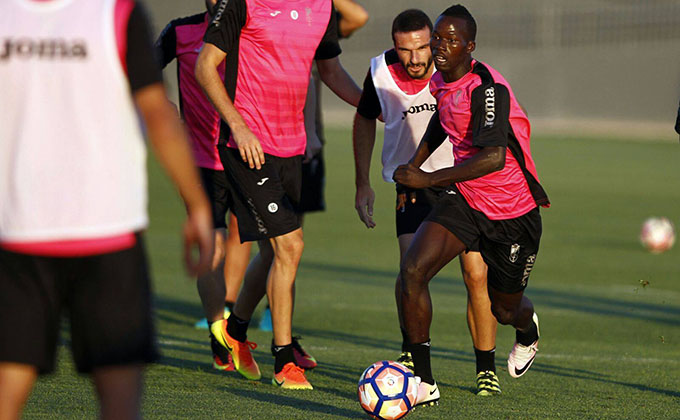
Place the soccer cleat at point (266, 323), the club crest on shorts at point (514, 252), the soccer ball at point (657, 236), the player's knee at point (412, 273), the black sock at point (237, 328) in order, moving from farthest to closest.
Answer: the soccer ball at point (657, 236)
the soccer cleat at point (266, 323)
the black sock at point (237, 328)
the club crest on shorts at point (514, 252)
the player's knee at point (412, 273)

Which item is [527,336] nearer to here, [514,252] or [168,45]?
[514,252]

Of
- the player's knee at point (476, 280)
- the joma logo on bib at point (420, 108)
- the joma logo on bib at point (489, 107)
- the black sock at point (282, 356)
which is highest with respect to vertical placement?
the joma logo on bib at point (489, 107)

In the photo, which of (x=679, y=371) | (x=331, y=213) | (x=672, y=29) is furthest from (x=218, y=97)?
(x=672, y=29)

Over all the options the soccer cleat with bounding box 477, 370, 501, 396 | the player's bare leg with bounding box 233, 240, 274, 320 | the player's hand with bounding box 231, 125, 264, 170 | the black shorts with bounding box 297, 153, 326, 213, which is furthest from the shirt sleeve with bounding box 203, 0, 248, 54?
the black shorts with bounding box 297, 153, 326, 213

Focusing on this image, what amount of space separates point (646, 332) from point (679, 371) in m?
2.01

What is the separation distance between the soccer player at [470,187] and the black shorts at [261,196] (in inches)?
32.1

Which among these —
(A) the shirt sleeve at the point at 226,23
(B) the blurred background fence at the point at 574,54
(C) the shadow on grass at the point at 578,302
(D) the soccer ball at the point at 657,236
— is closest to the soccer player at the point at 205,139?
(A) the shirt sleeve at the point at 226,23

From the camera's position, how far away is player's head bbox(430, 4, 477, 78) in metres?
5.82

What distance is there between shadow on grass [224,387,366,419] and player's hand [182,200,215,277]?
2360 millimetres

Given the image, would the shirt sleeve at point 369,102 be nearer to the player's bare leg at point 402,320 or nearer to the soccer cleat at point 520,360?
the player's bare leg at point 402,320

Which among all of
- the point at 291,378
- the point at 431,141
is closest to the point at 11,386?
the point at 291,378

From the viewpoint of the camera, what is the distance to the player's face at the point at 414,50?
6.60 meters

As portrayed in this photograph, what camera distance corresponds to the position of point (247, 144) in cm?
601

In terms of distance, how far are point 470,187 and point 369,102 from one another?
49.9 inches
